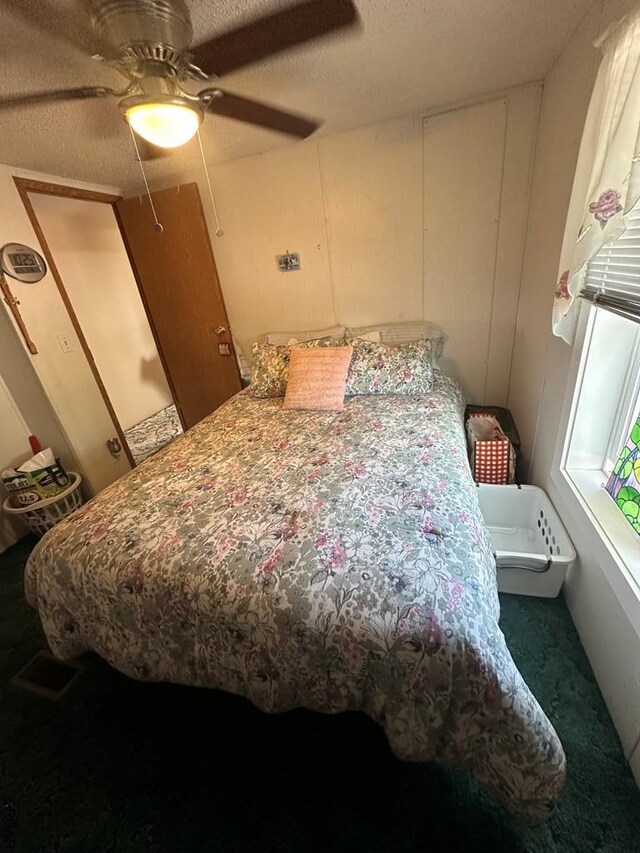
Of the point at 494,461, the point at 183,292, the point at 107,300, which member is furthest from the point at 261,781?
the point at 107,300

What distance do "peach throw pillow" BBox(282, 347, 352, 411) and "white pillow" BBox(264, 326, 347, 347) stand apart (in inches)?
14.6

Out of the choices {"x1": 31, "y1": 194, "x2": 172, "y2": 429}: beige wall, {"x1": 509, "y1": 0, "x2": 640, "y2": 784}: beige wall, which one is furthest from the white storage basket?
{"x1": 509, "y1": 0, "x2": 640, "y2": 784}: beige wall

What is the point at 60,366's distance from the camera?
225 centimetres

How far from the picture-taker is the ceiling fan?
0.93 m

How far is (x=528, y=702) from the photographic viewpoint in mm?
784

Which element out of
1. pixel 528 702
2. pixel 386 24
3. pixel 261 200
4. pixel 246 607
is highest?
pixel 386 24

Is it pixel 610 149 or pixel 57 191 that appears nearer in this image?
pixel 610 149

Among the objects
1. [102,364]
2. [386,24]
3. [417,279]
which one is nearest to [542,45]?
[386,24]

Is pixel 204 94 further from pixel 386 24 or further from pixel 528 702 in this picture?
pixel 528 702

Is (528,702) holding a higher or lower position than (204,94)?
lower

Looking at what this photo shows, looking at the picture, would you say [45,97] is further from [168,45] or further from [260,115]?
[260,115]

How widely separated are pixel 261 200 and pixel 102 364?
237 cm

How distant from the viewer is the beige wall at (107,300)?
3135 mm

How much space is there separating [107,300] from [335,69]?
10.5ft
